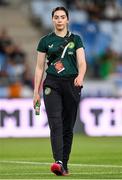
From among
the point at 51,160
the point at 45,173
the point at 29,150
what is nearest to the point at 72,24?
the point at 29,150

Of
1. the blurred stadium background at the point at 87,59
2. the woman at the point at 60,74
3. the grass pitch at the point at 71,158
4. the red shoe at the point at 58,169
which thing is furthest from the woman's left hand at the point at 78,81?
the blurred stadium background at the point at 87,59

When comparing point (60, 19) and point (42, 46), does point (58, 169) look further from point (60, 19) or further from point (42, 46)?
point (60, 19)

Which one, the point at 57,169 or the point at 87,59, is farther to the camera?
the point at 87,59

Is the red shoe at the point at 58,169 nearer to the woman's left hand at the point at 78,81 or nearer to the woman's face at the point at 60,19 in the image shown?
the woman's left hand at the point at 78,81

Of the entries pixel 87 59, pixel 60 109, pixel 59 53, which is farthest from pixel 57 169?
pixel 87 59

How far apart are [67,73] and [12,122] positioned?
11.1 m

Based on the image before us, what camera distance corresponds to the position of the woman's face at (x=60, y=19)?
476 inches

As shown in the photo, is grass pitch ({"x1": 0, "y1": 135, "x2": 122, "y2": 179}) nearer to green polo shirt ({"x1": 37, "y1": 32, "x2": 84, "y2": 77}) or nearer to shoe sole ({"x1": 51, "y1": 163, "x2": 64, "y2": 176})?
shoe sole ({"x1": 51, "y1": 163, "x2": 64, "y2": 176})

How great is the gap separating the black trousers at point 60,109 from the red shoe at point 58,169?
111 mm

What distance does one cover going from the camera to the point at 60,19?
12.1 metres

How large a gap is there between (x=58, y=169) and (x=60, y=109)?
80 centimetres

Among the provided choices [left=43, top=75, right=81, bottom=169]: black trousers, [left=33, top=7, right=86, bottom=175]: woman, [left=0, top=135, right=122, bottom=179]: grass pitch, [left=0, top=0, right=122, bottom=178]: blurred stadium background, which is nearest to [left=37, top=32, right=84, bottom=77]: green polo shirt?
[left=33, top=7, right=86, bottom=175]: woman

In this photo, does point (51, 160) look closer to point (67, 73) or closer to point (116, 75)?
point (67, 73)

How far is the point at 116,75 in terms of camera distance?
97.5 ft
